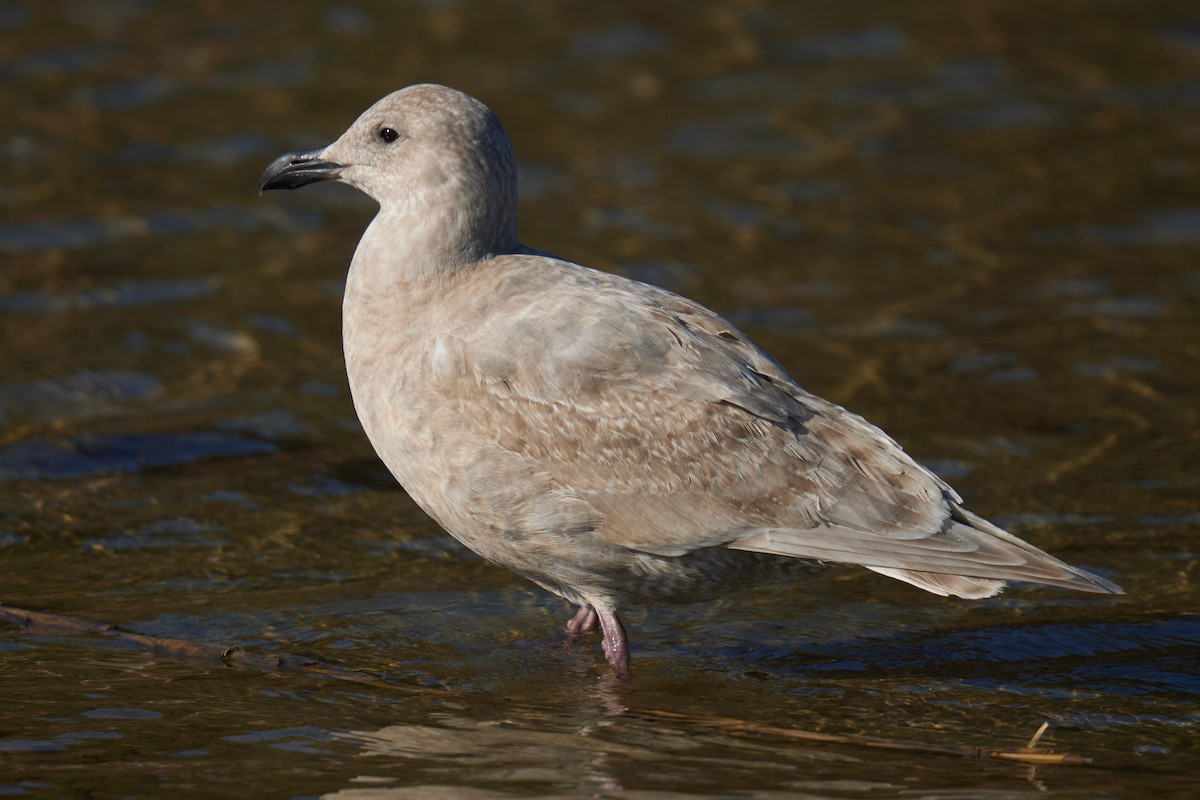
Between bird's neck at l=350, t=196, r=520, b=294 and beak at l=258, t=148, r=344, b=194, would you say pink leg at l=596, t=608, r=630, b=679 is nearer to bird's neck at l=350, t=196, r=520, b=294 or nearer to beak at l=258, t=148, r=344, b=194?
bird's neck at l=350, t=196, r=520, b=294

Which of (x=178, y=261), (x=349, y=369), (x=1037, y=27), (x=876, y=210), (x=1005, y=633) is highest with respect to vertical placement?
(x=1037, y=27)

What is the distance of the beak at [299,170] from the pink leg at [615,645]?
209cm

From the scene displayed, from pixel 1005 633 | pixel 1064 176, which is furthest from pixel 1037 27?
pixel 1005 633

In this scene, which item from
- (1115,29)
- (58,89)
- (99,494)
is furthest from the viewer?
(1115,29)

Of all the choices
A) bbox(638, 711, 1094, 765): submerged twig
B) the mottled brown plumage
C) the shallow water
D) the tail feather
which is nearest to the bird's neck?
the mottled brown plumage

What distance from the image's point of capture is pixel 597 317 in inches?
251

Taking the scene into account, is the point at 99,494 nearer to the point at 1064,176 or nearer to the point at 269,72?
the point at 269,72

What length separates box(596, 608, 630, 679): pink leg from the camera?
6.58 m

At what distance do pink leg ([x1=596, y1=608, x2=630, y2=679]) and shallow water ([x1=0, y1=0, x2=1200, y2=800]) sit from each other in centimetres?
9

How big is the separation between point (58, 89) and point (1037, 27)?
828 cm

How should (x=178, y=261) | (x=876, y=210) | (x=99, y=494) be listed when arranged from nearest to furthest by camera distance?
(x=99, y=494), (x=178, y=261), (x=876, y=210)

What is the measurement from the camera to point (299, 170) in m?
7.16

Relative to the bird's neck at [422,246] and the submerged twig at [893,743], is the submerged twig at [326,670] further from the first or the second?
the bird's neck at [422,246]

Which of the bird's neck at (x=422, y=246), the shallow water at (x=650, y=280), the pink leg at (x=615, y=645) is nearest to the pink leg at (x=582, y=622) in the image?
the shallow water at (x=650, y=280)
